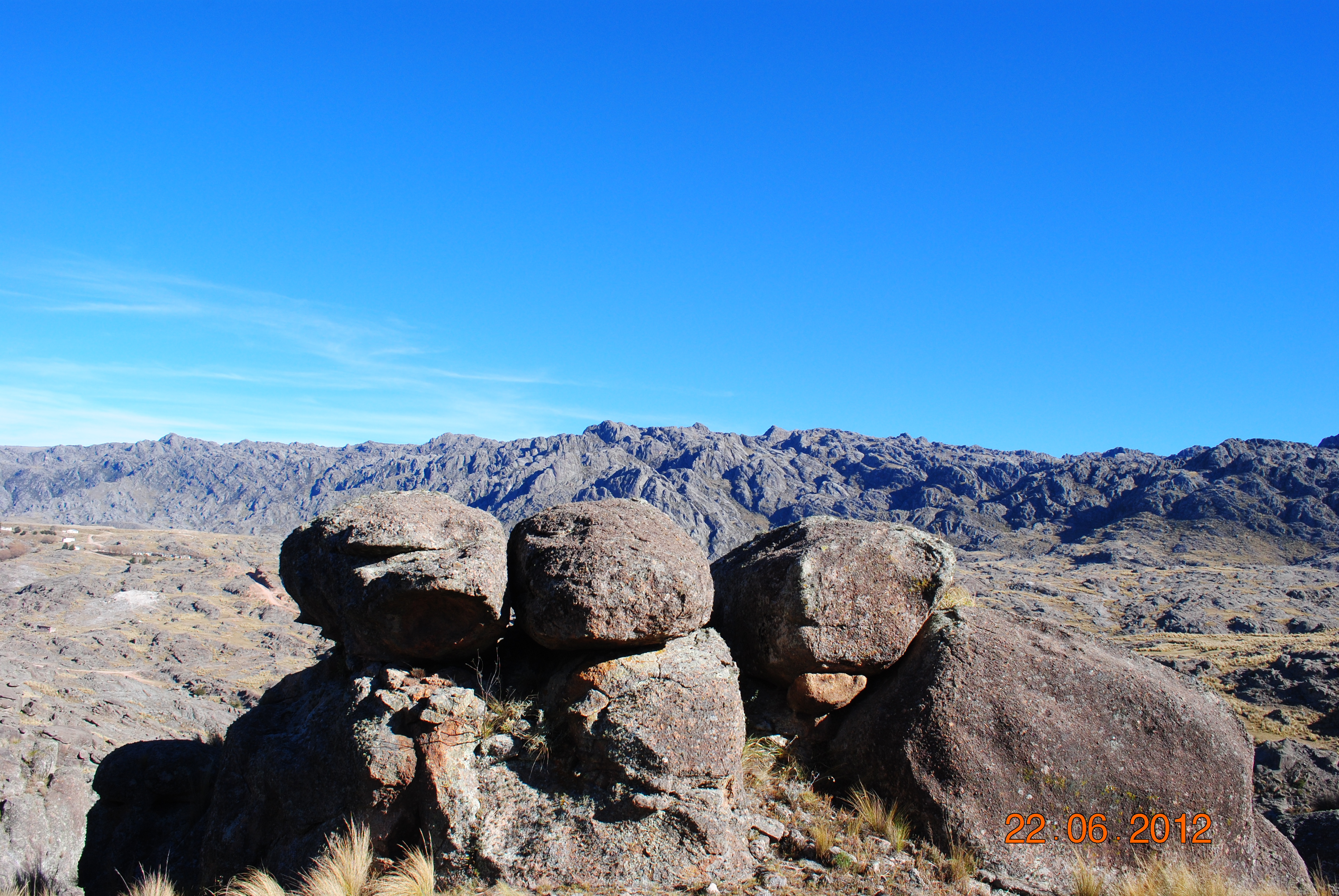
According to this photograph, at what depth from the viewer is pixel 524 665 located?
9.27 m

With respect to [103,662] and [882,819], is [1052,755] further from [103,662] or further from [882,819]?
[103,662]

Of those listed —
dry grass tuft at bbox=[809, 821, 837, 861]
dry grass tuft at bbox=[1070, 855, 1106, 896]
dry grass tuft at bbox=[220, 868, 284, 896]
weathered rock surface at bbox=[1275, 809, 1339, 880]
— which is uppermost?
dry grass tuft at bbox=[809, 821, 837, 861]

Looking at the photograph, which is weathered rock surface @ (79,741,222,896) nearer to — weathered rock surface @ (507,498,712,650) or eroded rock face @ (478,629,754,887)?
eroded rock face @ (478,629,754,887)

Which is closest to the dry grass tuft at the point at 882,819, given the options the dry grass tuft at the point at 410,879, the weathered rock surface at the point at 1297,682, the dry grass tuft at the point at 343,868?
the dry grass tuft at the point at 410,879

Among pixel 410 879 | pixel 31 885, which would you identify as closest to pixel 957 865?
pixel 410 879

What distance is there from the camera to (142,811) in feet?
34.6

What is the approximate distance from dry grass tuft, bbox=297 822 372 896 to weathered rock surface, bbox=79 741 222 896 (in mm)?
3564

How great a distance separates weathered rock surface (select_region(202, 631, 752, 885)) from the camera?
7.34 metres

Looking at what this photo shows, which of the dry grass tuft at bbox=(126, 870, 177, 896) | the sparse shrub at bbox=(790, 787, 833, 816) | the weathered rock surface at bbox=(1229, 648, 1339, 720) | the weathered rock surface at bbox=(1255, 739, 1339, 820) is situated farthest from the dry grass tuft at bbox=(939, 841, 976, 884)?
the weathered rock surface at bbox=(1229, 648, 1339, 720)

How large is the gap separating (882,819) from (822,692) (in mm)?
1695

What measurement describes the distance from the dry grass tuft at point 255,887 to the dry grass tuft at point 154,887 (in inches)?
36.4

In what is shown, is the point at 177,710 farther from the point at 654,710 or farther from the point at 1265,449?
the point at 1265,449

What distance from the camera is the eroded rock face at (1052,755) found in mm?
8172
